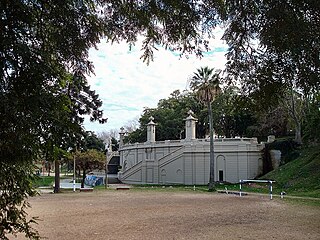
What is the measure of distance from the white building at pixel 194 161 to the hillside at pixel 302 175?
519 cm

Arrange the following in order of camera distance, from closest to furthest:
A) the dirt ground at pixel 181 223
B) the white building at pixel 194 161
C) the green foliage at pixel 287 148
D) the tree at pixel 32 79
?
the tree at pixel 32 79, the dirt ground at pixel 181 223, the green foliage at pixel 287 148, the white building at pixel 194 161

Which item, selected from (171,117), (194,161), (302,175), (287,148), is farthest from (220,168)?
(171,117)

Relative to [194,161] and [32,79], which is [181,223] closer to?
[32,79]

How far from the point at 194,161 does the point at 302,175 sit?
14.4 meters

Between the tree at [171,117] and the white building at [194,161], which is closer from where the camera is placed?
the white building at [194,161]

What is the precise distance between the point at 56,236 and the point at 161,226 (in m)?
3.25

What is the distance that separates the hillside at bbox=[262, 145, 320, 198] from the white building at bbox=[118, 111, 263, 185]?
17.0ft

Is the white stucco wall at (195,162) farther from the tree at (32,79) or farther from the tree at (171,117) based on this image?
the tree at (32,79)

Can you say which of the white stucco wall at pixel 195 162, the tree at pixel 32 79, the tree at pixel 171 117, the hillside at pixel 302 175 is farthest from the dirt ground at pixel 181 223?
the tree at pixel 171 117

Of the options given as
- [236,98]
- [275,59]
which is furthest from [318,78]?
[236,98]

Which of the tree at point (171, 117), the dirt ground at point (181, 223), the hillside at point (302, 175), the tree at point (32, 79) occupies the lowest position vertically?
the dirt ground at point (181, 223)

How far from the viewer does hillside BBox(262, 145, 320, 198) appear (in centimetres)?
2804

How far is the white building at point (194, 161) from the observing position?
43.1 m

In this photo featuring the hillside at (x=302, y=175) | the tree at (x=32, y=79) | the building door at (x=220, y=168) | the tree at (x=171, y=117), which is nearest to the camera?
the tree at (x=32, y=79)
